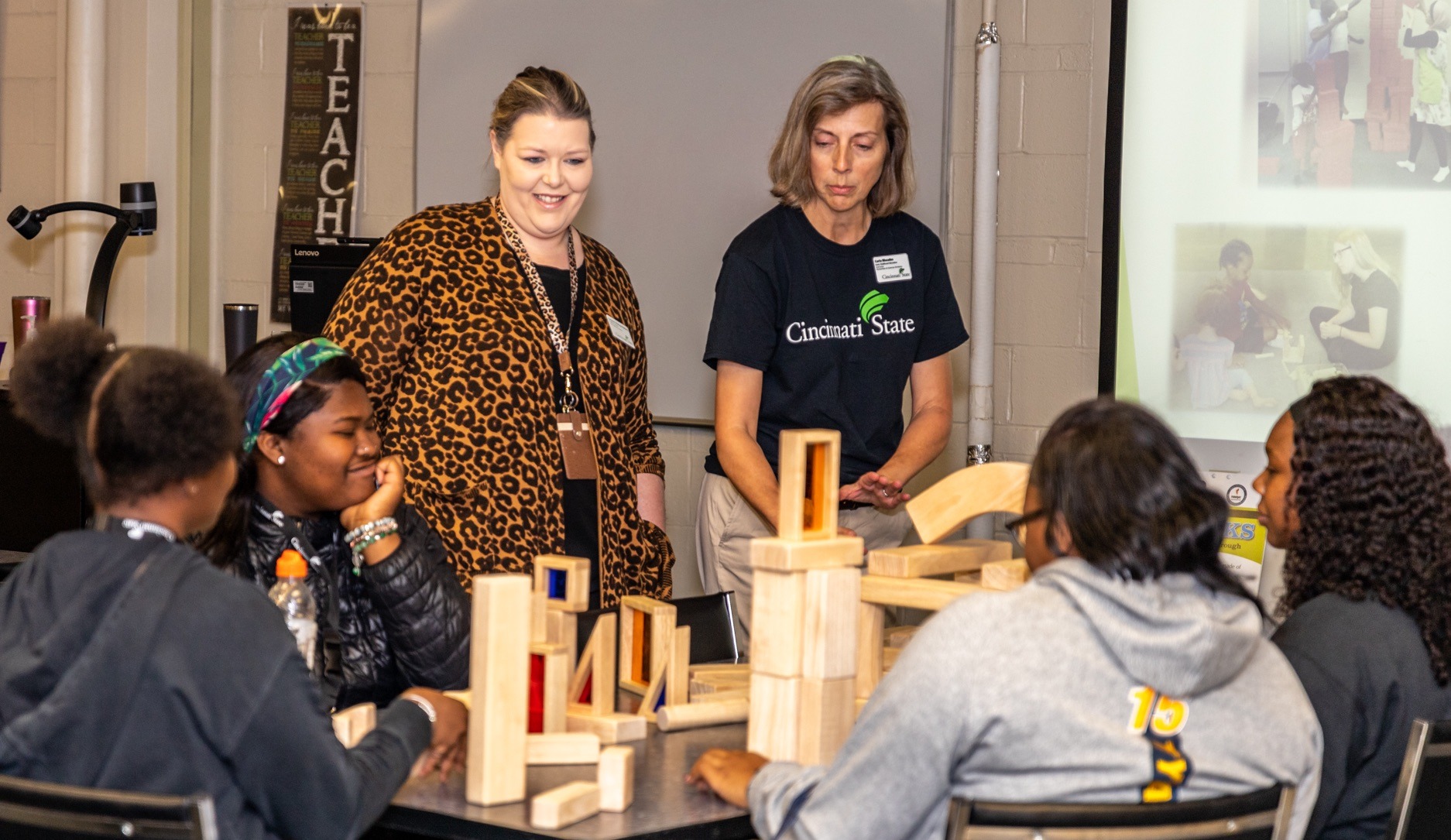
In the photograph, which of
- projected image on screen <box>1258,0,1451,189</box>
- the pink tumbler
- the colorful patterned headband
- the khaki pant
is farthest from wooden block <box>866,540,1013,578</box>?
the pink tumbler

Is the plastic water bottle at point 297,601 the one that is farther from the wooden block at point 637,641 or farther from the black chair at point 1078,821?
the black chair at point 1078,821

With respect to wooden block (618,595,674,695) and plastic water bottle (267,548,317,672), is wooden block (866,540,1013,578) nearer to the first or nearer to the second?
wooden block (618,595,674,695)

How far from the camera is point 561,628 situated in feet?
6.17

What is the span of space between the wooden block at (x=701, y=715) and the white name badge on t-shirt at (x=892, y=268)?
124cm

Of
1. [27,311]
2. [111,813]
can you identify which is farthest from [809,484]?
[27,311]

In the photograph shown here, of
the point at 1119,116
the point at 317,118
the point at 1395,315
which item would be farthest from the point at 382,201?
the point at 1395,315

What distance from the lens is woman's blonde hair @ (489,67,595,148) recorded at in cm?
260

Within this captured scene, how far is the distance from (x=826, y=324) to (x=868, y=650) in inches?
45.6

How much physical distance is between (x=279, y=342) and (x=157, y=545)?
771mm

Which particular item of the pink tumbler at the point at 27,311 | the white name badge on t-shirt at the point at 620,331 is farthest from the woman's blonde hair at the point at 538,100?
the pink tumbler at the point at 27,311

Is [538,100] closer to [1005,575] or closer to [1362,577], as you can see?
[1005,575]

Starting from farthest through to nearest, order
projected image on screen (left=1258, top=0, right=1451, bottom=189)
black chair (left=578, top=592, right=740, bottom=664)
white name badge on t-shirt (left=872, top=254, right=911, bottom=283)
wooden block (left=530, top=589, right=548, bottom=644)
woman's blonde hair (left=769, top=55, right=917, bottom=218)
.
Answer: projected image on screen (left=1258, top=0, right=1451, bottom=189) < white name badge on t-shirt (left=872, top=254, right=911, bottom=283) < woman's blonde hair (left=769, top=55, right=917, bottom=218) < black chair (left=578, top=592, right=740, bottom=664) < wooden block (left=530, top=589, right=548, bottom=644)

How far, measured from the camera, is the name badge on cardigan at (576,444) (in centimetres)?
262

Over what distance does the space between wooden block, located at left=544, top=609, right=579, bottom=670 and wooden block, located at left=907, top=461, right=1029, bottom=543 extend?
1.55ft
